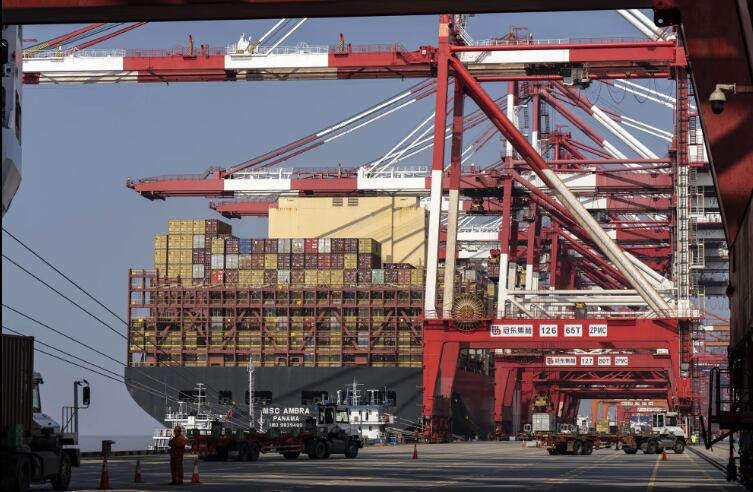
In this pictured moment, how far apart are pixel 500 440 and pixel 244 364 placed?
59.3 feet

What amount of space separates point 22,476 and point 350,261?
61.5 m

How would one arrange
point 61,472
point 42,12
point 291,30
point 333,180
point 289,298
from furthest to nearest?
point 289,298
point 333,180
point 291,30
point 61,472
point 42,12

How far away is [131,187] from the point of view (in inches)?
2844

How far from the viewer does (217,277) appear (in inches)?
3319

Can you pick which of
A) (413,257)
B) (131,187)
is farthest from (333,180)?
(413,257)

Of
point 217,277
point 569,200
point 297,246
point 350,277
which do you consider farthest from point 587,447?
point 217,277

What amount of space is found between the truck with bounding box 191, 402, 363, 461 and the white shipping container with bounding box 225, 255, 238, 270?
37467 millimetres

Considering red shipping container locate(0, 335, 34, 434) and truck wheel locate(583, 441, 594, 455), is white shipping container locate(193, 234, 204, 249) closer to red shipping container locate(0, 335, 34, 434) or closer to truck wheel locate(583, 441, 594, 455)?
truck wheel locate(583, 441, 594, 455)

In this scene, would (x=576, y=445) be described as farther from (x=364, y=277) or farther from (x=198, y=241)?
(x=198, y=241)

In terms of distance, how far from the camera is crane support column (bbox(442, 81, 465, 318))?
60219 millimetres

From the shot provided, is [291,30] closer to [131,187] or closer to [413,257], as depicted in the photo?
[131,187]

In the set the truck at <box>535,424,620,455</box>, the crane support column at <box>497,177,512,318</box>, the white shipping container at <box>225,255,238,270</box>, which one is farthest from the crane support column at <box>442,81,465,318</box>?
the white shipping container at <box>225,255,238,270</box>

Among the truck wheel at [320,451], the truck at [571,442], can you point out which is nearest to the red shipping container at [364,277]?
the truck at [571,442]

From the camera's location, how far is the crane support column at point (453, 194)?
198 ft
